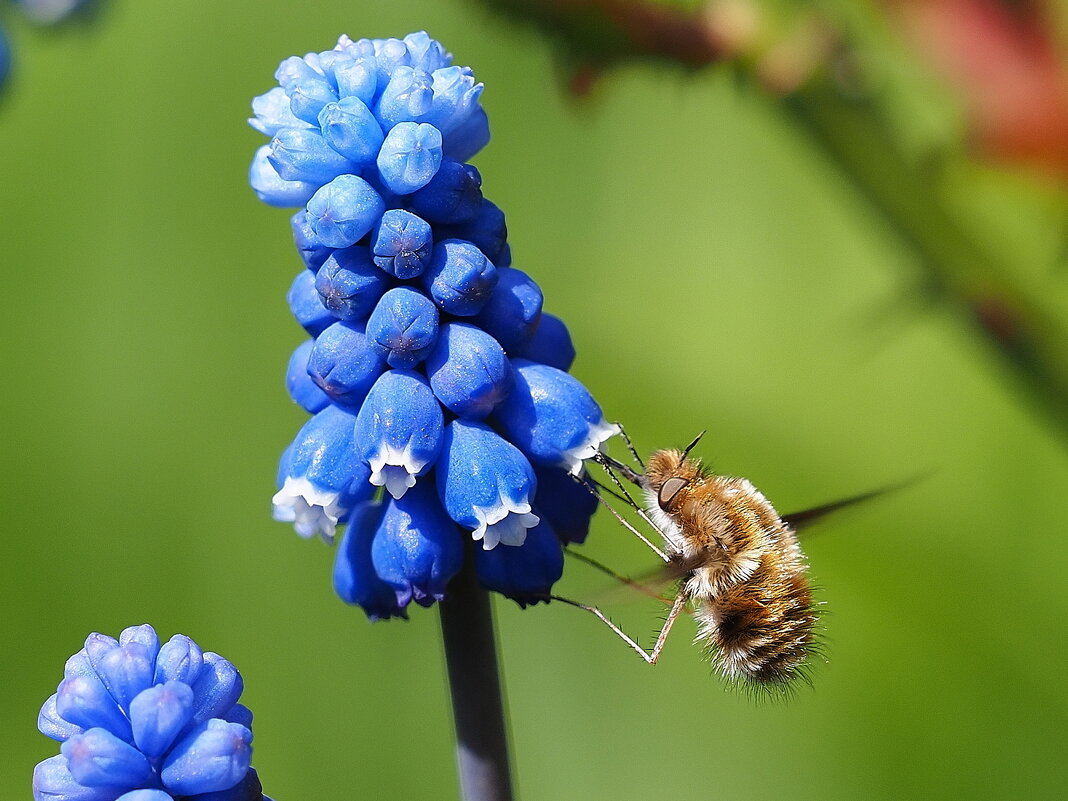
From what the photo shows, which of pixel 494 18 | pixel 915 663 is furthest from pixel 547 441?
pixel 915 663

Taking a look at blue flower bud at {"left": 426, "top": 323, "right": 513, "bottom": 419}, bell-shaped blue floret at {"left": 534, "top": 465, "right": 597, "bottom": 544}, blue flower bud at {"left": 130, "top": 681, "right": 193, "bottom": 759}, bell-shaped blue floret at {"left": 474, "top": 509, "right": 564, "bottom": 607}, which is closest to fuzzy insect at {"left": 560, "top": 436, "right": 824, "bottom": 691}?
bell-shaped blue floret at {"left": 534, "top": 465, "right": 597, "bottom": 544}

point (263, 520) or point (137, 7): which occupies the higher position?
point (137, 7)

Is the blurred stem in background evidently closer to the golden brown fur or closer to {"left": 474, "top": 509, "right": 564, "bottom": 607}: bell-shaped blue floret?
the golden brown fur

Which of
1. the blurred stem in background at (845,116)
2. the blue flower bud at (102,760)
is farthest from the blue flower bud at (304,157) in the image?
the blurred stem in background at (845,116)

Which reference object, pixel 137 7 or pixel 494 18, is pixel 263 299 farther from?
pixel 494 18

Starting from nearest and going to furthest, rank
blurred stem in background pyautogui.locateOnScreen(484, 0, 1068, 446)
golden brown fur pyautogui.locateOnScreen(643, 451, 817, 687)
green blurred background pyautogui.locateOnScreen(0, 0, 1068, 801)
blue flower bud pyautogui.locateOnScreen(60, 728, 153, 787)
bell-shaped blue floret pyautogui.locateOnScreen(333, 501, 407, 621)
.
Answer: blue flower bud pyautogui.locateOnScreen(60, 728, 153, 787) < bell-shaped blue floret pyautogui.locateOnScreen(333, 501, 407, 621) < golden brown fur pyautogui.locateOnScreen(643, 451, 817, 687) < blurred stem in background pyautogui.locateOnScreen(484, 0, 1068, 446) < green blurred background pyautogui.locateOnScreen(0, 0, 1068, 801)

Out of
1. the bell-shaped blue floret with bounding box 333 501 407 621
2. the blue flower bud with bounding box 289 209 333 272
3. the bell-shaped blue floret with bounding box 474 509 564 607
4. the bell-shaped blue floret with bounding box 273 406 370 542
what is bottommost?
the bell-shaped blue floret with bounding box 474 509 564 607

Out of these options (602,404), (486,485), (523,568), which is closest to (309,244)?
(486,485)
